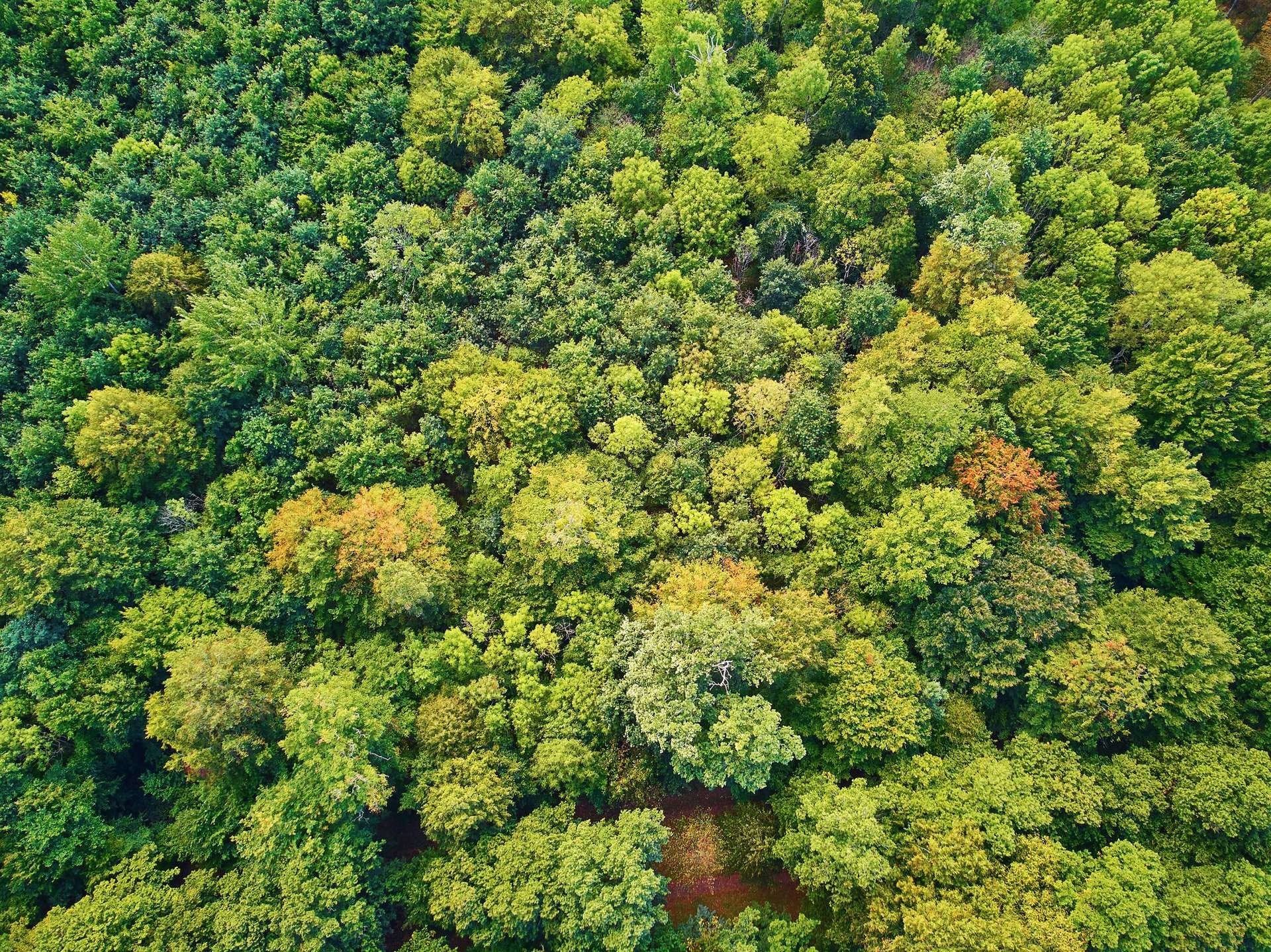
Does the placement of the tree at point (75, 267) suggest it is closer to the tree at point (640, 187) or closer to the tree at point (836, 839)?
the tree at point (640, 187)

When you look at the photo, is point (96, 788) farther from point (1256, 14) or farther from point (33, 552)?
point (1256, 14)

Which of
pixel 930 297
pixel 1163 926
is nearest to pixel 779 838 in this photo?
pixel 1163 926

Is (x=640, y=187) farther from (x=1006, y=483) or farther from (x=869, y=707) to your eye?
(x=869, y=707)

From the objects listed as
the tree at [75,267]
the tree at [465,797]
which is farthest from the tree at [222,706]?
the tree at [75,267]

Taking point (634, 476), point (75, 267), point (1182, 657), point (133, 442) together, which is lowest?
point (133, 442)

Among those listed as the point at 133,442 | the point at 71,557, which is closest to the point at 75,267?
the point at 133,442
